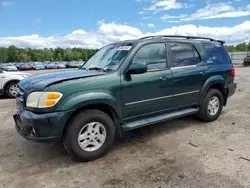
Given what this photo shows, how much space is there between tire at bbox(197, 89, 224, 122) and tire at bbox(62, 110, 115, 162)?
230 cm

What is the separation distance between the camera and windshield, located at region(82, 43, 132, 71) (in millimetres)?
3706

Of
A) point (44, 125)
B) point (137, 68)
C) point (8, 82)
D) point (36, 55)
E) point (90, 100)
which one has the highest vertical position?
point (36, 55)

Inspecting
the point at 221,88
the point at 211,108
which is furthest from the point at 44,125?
the point at 221,88

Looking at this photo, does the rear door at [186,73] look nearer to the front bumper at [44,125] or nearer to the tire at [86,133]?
the tire at [86,133]

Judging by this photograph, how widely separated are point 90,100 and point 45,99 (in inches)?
23.9

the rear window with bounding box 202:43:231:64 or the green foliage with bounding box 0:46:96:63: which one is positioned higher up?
the green foliage with bounding box 0:46:96:63

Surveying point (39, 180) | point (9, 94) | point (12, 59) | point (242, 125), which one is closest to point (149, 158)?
point (39, 180)

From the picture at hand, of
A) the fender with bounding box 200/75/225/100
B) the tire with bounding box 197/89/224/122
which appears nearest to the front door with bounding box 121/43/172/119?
the fender with bounding box 200/75/225/100

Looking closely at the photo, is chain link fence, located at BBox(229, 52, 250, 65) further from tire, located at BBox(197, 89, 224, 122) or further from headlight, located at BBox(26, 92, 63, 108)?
headlight, located at BBox(26, 92, 63, 108)

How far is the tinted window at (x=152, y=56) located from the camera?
378 cm

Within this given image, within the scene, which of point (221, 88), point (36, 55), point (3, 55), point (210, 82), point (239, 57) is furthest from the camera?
point (3, 55)

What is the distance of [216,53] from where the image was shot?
4977 mm

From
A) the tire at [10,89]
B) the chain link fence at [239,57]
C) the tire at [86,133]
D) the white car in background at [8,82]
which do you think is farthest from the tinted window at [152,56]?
the chain link fence at [239,57]

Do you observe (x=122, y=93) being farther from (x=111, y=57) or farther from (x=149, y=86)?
(x=111, y=57)
